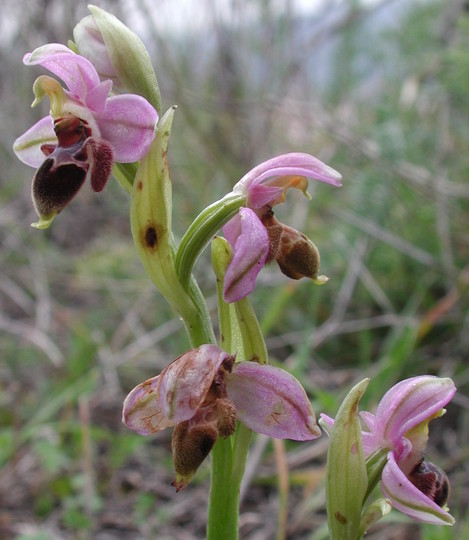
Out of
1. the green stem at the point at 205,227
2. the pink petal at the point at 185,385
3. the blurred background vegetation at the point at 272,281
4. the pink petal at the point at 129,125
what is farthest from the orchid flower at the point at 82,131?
the blurred background vegetation at the point at 272,281

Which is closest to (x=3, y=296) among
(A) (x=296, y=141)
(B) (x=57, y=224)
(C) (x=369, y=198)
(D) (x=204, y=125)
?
(B) (x=57, y=224)

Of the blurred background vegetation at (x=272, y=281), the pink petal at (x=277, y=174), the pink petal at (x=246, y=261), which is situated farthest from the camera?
the blurred background vegetation at (x=272, y=281)

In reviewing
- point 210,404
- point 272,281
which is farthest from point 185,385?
point 272,281

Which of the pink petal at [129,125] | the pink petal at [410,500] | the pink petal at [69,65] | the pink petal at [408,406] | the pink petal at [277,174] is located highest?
the pink petal at [69,65]

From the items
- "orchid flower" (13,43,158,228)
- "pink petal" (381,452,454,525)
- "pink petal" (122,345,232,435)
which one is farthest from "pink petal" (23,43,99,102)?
"pink petal" (381,452,454,525)

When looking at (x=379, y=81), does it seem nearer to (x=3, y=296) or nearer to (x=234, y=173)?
(x=234, y=173)

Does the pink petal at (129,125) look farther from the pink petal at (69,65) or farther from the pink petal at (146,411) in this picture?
the pink petal at (146,411)
